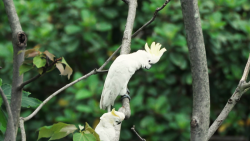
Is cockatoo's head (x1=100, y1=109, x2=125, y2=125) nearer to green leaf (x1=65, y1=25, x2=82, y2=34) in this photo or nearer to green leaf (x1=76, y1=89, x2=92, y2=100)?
green leaf (x1=76, y1=89, x2=92, y2=100)

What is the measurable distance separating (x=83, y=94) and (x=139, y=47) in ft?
2.12

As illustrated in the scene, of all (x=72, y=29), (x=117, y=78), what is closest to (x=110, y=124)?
(x=117, y=78)

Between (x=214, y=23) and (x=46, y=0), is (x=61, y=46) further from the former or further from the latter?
(x=214, y=23)

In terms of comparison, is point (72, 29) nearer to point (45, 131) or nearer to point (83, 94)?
point (83, 94)

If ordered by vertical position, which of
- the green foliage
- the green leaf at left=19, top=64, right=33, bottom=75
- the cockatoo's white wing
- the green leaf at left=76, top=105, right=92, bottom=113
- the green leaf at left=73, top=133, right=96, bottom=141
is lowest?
the green leaf at left=73, top=133, right=96, bottom=141

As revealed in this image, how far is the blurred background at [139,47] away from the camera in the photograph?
2.53 m

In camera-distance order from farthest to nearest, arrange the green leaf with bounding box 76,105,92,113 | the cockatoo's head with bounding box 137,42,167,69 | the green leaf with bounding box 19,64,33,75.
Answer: the green leaf with bounding box 76,105,92,113 < the cockatoo's head with bounding box 137,42,167,69 < the green leaf with bounding box 19,64,33,75

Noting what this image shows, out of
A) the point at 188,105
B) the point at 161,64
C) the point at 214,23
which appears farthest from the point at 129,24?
the point at 188,105

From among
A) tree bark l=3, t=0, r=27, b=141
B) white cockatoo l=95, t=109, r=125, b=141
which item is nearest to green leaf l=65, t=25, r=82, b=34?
white cockatoo l=95, t=109, r=125, b=141

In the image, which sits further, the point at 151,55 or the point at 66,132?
the point at 151,55

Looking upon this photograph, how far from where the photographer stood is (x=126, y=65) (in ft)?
4.58

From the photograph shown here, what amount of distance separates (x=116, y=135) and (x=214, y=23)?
5.50ft

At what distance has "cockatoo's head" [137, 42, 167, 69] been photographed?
1349 mm

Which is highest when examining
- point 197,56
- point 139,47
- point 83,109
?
point 139,47
